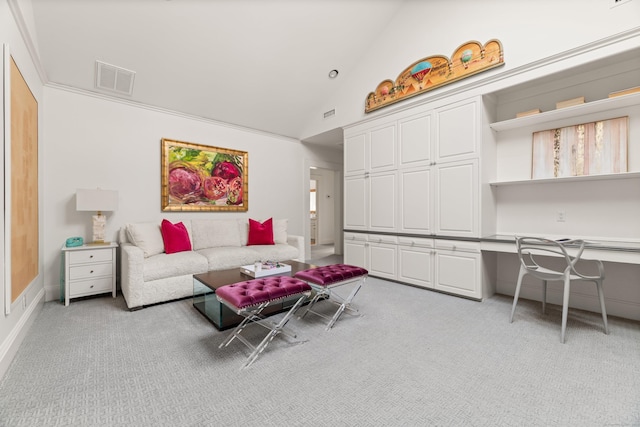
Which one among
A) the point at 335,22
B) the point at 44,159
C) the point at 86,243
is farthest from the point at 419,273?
the point at 44,159

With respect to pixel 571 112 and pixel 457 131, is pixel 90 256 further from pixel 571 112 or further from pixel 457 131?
pixel 571 112

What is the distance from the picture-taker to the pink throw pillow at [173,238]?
3.56 metres

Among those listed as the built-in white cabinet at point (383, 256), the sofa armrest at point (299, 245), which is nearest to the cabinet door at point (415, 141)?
the built-in white cabinet at point (383, 256)

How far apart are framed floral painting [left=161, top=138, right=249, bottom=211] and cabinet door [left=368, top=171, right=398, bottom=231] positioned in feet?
7.45

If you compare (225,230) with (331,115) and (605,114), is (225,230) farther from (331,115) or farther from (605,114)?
(605,114)

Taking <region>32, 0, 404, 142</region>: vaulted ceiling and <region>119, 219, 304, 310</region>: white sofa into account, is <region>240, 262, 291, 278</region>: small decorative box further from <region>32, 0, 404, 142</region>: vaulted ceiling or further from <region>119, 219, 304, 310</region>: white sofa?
<region>32, 0, 404, 142</region>: vaulted ceiling

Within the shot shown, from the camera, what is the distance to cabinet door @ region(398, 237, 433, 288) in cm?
365

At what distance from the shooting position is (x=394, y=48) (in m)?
4.08

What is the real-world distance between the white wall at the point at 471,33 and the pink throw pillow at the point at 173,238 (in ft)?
10.1

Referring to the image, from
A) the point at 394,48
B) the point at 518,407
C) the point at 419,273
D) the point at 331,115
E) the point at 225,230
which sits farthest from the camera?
the point at 331,115

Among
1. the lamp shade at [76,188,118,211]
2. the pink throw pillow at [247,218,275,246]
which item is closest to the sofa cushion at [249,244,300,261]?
the pink throw pillow at [247,218,275,246]

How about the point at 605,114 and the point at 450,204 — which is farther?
the point at 450,204

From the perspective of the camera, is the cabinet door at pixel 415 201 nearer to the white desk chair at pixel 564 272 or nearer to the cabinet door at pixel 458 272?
the cabinet door at pixel 458 272

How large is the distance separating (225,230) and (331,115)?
2.75 m
